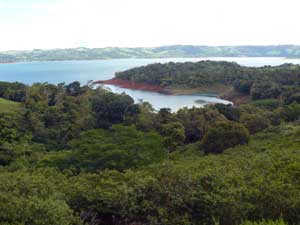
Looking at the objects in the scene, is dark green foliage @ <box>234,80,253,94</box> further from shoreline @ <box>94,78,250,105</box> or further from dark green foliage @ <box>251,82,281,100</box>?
dark green foliage @ <box>251,82,281,100</box>

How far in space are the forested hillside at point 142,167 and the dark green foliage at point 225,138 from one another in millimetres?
61

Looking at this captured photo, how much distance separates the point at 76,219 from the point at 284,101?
129 feet

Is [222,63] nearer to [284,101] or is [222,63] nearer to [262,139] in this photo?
[284,101]

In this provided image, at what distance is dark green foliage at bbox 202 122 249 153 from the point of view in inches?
914

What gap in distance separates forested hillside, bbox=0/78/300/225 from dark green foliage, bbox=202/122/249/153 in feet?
0.20

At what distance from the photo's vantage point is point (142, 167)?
15.8 meters

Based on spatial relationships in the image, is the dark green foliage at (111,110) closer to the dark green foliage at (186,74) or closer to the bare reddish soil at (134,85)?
the dark green foliage at (186,74)

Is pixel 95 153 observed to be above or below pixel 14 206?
below

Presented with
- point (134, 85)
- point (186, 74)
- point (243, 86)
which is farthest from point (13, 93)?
point (186, 74)

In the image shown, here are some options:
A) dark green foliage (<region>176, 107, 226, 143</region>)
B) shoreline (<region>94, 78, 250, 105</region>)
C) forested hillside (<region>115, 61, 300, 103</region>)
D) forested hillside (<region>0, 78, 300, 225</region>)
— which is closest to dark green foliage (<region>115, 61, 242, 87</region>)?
forested hillside (<region>115, 61, 300, 103</region>)

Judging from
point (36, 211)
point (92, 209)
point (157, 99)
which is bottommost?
point (157, 99)

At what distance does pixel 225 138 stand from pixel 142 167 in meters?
9.05

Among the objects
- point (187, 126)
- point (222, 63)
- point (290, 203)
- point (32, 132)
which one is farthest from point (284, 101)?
point (222, 63)

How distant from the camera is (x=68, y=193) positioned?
9.47 meters
